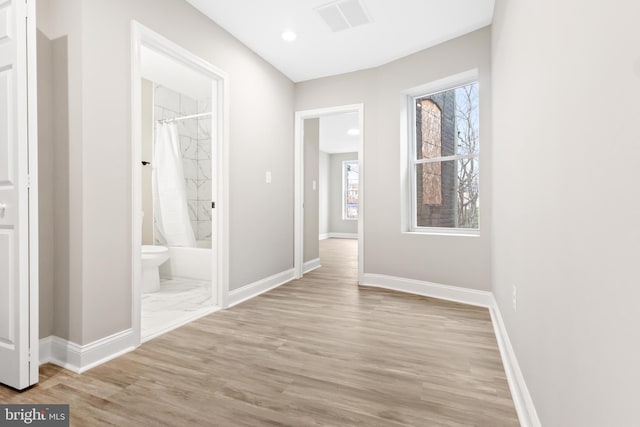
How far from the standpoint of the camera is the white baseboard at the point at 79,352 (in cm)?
185

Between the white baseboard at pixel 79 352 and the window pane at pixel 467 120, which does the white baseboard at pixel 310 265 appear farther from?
the white baseboard at pixel 79 352

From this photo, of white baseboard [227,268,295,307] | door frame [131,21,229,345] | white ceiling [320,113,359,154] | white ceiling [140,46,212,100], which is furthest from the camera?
white ceiling [320,113,359,154]

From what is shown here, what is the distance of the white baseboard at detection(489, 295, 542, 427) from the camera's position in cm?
133

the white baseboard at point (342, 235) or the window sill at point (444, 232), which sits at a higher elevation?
the window sill at point (444, 232)

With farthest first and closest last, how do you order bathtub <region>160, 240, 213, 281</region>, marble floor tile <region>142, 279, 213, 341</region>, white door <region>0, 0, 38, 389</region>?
bathtub <region>160, 240, 213, 281</region>
marble floor tile <region>142, 279, 213, 341</region>
white door <region>0, 0, 38, 389</region>

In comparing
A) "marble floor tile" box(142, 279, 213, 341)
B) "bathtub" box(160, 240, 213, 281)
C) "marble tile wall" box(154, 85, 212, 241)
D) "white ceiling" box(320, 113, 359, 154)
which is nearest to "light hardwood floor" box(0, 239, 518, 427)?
"marble floor tile" box(142, 279, 213, 341)

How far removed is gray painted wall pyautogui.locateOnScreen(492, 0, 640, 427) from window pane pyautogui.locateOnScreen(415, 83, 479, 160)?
167 centimetres

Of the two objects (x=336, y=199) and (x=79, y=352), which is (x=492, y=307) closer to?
(x=79, y=352)

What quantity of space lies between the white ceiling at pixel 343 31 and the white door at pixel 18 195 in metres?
1.36

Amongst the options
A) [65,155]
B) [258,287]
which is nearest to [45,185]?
[65,155]

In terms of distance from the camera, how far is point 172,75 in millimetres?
4023

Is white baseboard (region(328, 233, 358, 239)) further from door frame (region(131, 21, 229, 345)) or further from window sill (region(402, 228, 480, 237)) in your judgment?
door frame (region(131, 21, 229, 345))

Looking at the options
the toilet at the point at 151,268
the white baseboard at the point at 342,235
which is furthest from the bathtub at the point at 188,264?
the white baseboard at the point at 342,235

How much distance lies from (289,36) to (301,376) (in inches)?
112
